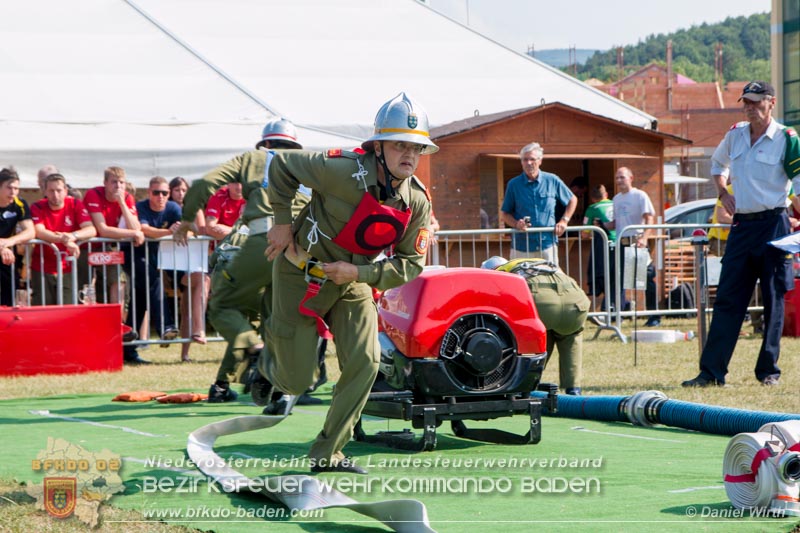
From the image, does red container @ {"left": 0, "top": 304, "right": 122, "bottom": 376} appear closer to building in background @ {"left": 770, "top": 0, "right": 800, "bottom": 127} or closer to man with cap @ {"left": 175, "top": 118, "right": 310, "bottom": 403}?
man with cap @ {"left": 175, "top": 118, "right": 310, "bottom": 403}

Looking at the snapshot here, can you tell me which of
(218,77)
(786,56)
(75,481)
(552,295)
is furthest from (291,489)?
(786,56)

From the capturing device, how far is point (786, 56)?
99.0ft

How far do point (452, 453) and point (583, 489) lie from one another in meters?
1.33

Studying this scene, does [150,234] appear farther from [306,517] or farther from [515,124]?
[306,517]

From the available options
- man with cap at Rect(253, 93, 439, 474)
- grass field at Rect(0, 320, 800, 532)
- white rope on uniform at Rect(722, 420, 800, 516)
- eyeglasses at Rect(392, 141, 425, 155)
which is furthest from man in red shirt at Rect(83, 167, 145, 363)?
white rope on uniform at Rect(722, 420, 800, 516)

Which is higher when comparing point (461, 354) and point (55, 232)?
point (55, 232)

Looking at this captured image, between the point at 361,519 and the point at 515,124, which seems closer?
the point at 361,519

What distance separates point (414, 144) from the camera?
5848 mm

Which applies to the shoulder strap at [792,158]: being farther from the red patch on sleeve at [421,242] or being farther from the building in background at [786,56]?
the building in background at [786,56]

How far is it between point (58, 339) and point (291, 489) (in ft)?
23.0

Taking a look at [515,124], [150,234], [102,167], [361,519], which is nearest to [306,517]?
[361,519]

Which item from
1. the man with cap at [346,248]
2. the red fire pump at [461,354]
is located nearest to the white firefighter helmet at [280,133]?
the red fire pump at [461,354]

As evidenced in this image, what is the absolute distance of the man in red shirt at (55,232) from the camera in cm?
1272

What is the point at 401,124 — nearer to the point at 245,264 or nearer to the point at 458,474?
the point at 458,474
